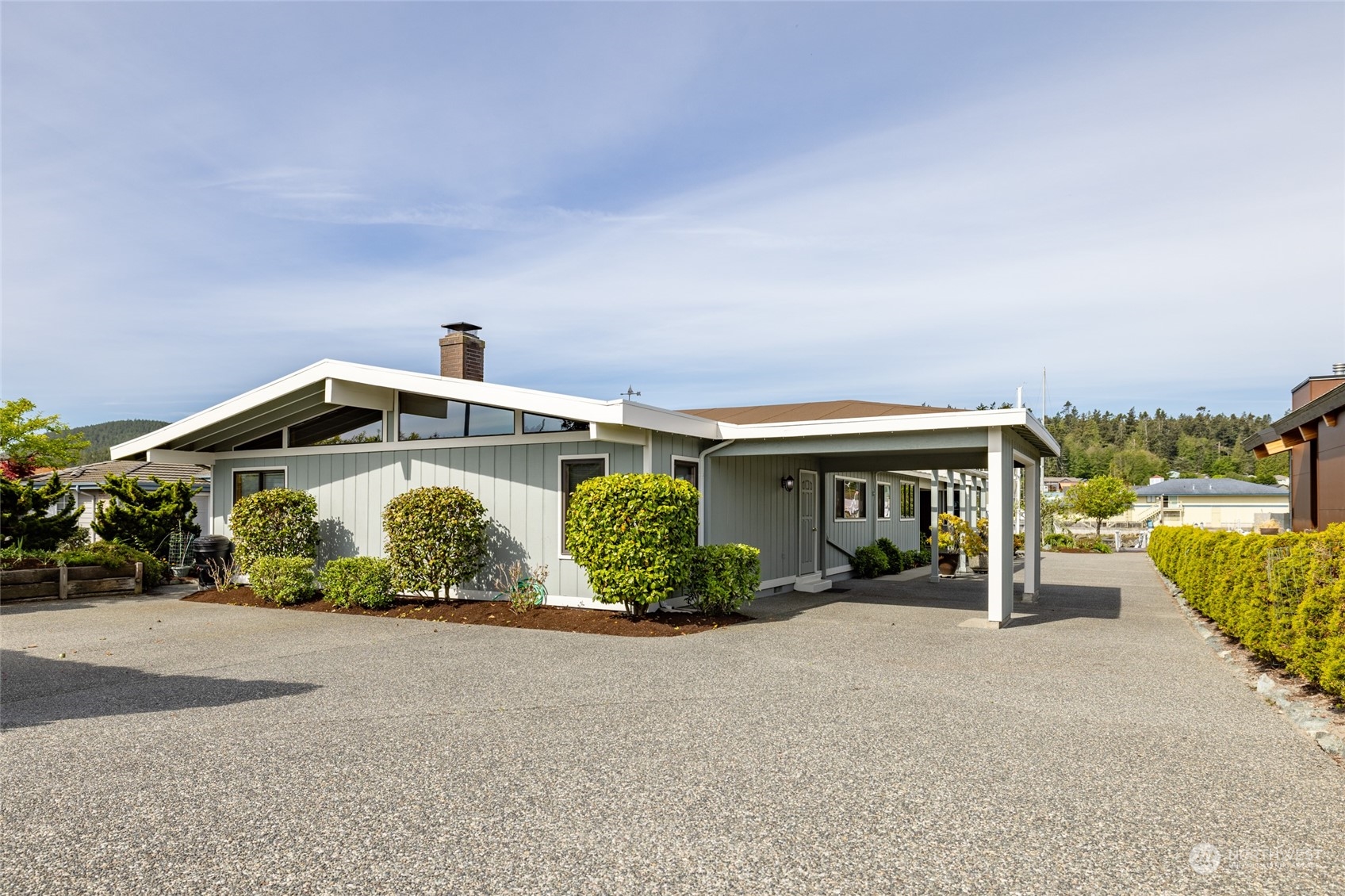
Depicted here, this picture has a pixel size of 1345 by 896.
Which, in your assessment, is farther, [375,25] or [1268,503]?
[1268,503]

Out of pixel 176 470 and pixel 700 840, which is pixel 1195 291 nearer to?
pixel 700 840

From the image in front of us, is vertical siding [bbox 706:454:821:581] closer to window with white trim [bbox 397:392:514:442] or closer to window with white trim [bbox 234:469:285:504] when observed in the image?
window with white trim [bbox 397:392:514:442]

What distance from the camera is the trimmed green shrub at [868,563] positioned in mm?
17359

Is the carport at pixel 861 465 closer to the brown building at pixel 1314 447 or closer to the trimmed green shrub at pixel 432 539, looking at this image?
the brown building at pixel 1314 447

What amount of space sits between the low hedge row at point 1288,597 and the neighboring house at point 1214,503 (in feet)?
126

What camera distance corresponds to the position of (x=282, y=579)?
12.2 m

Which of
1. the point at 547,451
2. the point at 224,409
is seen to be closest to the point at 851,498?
the point at 547,451

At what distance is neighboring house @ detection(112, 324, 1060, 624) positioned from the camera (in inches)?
424

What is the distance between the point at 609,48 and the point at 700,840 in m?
10.4

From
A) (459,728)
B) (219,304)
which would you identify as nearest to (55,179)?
(219,304)

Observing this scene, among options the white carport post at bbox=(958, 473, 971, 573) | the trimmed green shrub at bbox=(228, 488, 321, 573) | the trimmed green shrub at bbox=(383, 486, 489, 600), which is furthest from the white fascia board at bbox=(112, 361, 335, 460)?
the white carport post at bbox=(958, 473, 971, 573)

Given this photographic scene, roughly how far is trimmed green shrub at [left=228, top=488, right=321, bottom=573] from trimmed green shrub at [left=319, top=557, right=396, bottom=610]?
55.6 inches

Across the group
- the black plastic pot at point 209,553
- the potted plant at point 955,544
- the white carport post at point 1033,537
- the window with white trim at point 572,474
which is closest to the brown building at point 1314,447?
the white carport post at point 1033,537

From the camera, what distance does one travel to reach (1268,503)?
4453 cm
